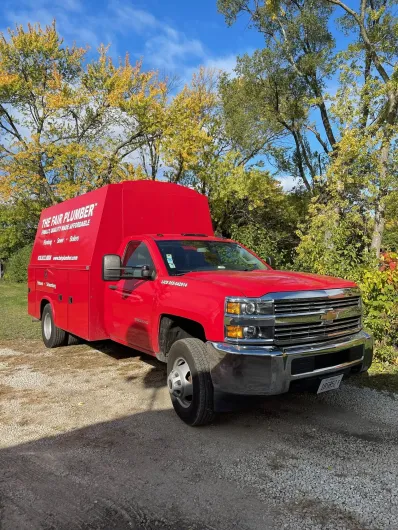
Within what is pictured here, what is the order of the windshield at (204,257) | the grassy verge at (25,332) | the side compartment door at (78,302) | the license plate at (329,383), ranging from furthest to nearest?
1. the side compartment door at (78,302)
2. the grassy verge at (25,332)
3. the windshield at (204,257)
4. the license plate at (329,383)

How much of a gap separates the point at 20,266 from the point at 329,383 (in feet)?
83.5

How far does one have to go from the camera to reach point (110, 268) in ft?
17.7

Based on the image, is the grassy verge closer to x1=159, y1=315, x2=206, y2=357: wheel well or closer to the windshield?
the windshield

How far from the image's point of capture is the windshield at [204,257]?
533cm

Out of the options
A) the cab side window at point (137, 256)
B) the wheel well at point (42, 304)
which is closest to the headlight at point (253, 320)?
the cab side window at point (137, 256)

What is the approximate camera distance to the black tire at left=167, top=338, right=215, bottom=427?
413 centimetres

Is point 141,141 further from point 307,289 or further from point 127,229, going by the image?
point 307,289

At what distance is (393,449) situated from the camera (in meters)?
3.87

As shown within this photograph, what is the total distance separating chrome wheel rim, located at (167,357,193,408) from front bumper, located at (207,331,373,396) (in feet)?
1.37

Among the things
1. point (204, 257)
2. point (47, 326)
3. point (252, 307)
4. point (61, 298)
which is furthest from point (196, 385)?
point (47, 326)

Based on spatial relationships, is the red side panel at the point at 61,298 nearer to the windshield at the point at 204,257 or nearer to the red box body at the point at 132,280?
the red box body at the point at 132,280

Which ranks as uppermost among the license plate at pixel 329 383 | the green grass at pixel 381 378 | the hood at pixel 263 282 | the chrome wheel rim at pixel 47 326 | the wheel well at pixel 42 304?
the hood at pixel 263 282

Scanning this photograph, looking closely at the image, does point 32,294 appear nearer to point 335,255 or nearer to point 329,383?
point 335,255

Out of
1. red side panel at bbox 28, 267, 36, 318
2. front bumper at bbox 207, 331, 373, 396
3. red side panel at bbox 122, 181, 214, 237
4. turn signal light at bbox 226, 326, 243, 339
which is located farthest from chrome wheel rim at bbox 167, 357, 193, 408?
red side panel at bbox 28, 267, 36, 318
